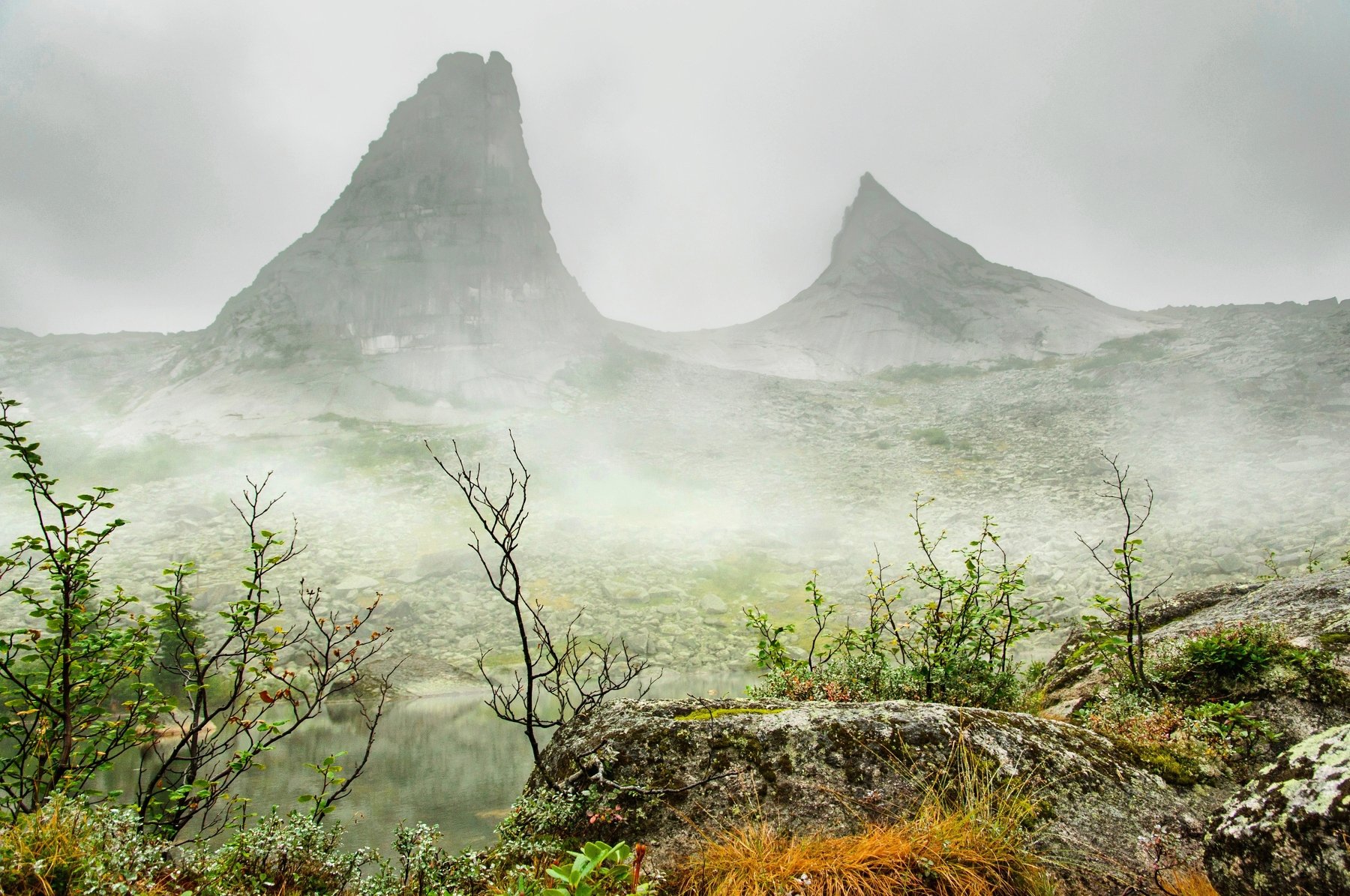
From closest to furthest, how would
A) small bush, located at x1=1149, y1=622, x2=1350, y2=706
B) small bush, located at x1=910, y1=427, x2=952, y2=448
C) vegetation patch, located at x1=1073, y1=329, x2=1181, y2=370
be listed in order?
small bush, located at x1=1149, y1=622, x2=1350, y2=706, small bush, located at x1=910, y1=427, x2=952, y2=448, vegetation patch, located at x1=1073, y1=329, x2=1181, y2=370

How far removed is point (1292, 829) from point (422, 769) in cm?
1254

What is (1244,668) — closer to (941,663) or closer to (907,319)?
(941,663)

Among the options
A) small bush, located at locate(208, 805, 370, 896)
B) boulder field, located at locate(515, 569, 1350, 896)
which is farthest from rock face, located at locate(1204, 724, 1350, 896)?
small bush, located at locate(208, 805, 370, 896)

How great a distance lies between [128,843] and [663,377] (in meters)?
48.0

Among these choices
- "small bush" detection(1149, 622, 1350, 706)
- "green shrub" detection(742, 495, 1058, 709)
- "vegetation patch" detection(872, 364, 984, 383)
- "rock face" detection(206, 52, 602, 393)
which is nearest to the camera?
"small bush" detection(1149, 622, 1350, 706)

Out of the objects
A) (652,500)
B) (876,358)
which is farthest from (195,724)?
(876,358)

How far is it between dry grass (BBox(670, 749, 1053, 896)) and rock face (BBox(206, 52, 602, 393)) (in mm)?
46925

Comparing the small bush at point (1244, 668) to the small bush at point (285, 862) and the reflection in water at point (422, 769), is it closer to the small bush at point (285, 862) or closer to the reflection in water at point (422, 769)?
the reflection in water at point (422, 769)

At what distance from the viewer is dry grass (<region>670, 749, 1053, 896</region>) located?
7.73 ft

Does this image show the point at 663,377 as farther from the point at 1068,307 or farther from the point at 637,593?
the point at 1068,307

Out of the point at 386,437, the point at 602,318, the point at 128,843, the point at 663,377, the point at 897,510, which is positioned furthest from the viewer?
the point at 602,318

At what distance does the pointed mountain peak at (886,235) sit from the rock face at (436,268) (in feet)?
123

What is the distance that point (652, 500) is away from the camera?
3100 centimetres

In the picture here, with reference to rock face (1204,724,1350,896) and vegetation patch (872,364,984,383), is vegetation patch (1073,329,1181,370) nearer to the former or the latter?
vegetation patch (872,364,984,383)
